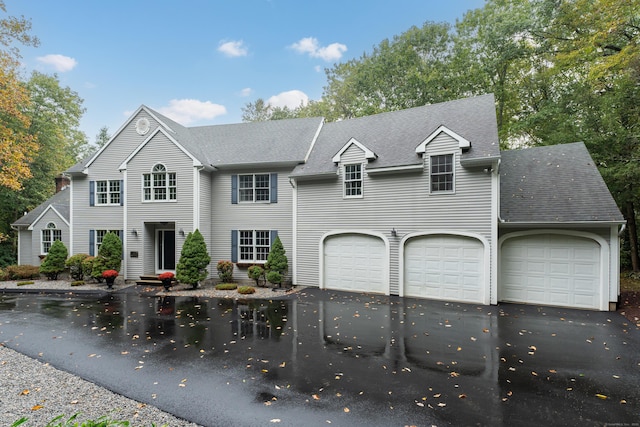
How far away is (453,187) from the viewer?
10.8m

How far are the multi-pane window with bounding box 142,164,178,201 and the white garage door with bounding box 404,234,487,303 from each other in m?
11.3

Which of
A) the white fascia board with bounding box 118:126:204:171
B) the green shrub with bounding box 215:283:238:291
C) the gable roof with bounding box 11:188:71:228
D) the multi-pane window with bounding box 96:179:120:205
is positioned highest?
the white fascia board with bounding box 118:126:204:171

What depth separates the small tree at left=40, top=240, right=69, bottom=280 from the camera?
15148mm

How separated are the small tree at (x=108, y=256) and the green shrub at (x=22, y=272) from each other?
4755 mm

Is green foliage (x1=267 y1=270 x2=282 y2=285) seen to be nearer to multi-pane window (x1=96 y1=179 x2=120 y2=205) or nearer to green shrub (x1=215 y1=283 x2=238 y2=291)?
green shrub (x1=215 y1=283 x2=238 y2=291)

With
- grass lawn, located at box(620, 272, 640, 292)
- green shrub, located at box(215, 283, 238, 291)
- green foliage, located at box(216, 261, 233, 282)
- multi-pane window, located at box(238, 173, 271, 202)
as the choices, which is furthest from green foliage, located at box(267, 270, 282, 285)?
grass lawn, located at box(620, 272, 640, 292)

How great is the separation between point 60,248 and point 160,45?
12650mm

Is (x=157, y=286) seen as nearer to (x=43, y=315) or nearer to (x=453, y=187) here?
(x=43, y=315)

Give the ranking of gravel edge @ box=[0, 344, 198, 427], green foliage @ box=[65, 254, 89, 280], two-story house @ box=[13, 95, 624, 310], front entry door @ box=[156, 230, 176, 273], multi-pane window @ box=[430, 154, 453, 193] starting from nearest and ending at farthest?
gravel edge @ box=[0, 344, 198, 427] < two-story house @ box=[13, 95, 624, 310] < multi-pane window @ box=[430, 154, 453, 193] < green foliage @ box=[65, 254, 89, 280] < front entry door @ box=[156, 230, 176, 273]

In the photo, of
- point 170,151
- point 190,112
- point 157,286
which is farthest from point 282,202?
point 190,112

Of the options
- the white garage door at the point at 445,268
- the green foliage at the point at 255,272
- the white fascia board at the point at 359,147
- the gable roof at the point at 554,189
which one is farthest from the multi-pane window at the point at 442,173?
the green foliage at the point at 255,272

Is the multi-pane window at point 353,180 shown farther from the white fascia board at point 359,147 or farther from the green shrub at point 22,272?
the green shrub at point 22,272

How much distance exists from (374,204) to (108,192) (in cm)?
1362

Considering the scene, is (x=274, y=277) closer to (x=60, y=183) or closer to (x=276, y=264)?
(x=276, y=264)
